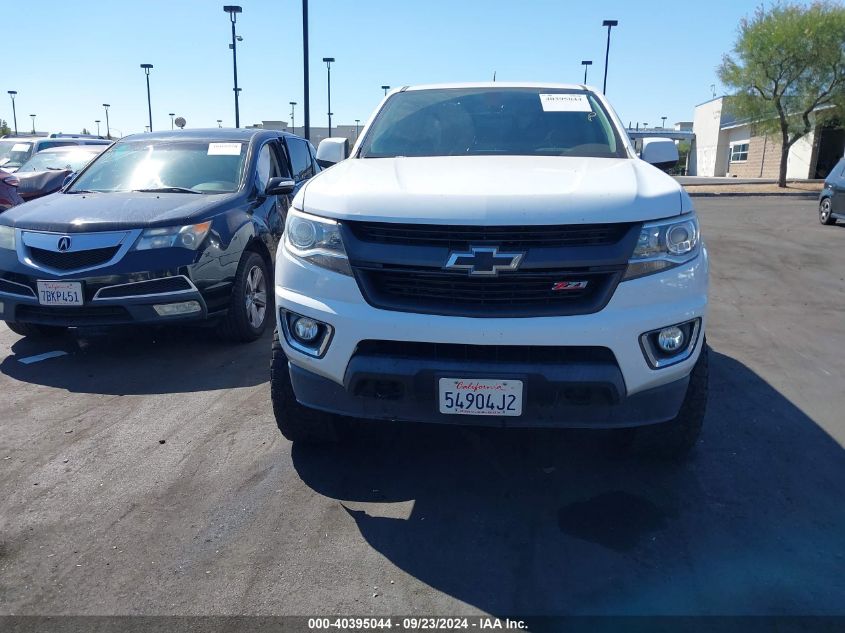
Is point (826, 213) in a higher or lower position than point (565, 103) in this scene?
lower

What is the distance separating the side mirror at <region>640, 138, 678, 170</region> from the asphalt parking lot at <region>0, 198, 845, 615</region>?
1.50m

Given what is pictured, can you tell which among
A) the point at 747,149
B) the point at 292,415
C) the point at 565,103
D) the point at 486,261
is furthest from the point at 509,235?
the point at 747,149

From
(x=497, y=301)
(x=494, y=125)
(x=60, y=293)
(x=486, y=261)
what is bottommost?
(x=60, y=293)

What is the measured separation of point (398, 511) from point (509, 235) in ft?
4.27

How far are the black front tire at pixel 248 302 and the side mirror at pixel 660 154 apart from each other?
122 inches

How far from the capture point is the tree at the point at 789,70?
28.0m

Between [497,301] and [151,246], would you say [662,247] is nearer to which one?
[497,301]

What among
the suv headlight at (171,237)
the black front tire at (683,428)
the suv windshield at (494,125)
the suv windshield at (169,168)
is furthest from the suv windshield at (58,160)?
the black front tire at (683,428)

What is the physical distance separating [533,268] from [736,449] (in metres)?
1.74

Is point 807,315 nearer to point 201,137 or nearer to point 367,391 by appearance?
point 367,391

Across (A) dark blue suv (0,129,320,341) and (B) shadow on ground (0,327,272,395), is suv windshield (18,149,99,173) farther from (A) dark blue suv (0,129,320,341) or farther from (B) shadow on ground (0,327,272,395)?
(B) shadow on ground (0,327,272,395)

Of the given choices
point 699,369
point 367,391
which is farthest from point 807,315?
point 367,391

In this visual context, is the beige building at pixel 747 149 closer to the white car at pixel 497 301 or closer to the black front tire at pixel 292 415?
the white car at pixel 497 301

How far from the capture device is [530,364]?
9.27ft
